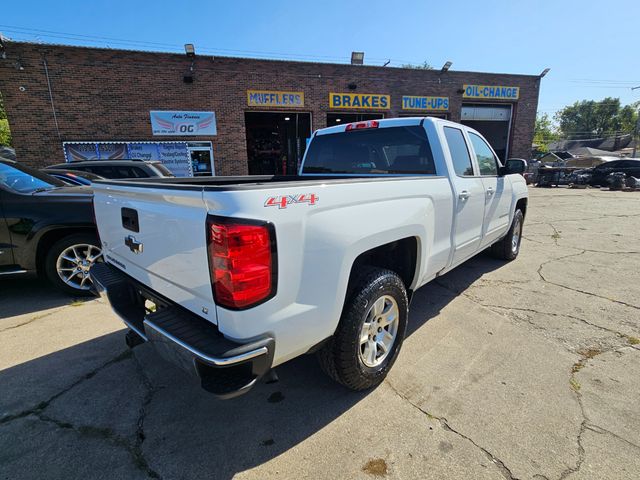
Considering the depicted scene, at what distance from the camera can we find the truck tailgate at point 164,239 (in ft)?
5.64

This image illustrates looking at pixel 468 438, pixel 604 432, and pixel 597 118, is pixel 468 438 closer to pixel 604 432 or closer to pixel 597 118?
pixel 604 432

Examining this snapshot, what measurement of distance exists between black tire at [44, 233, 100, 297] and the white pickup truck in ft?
5.58

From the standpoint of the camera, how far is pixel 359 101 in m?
18.2

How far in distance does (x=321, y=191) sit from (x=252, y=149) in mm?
21173

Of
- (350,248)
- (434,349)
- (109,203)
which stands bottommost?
(434,349)

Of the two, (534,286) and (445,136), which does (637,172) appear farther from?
(445,136)

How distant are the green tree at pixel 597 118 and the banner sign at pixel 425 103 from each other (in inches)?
3667

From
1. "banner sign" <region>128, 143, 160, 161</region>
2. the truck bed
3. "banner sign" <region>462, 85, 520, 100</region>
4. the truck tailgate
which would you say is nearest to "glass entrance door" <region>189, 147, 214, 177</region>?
"banner sign" <region>128, 143, 160, 161</region>

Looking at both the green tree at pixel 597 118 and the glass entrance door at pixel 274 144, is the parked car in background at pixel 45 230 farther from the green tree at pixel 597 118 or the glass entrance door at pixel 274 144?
the green tree at pixel 597 118

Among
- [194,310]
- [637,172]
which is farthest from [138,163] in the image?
[637,172]

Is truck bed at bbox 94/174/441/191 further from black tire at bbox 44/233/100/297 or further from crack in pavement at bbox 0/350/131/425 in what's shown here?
black tire at bbox 44/233/100/297

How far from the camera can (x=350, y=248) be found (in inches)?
79.7

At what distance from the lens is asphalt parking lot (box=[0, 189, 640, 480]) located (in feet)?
6.30

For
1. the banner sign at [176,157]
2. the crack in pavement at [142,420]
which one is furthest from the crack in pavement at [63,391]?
the banner sign at [176,157]
